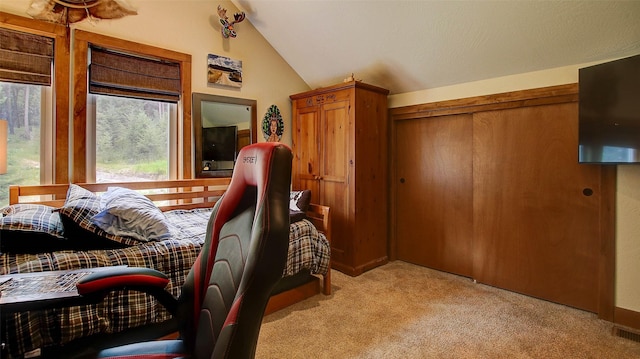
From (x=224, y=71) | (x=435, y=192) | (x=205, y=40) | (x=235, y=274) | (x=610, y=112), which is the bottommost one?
(x=235, y=274)

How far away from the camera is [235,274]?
953 mm

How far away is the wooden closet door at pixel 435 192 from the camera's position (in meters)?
3.12

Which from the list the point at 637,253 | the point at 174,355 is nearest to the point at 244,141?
the point at 174,355

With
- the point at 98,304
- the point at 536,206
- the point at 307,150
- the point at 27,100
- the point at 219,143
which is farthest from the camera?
the point at 307,150

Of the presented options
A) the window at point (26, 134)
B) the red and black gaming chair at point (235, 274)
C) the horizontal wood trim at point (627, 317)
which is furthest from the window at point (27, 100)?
the horizontal wood trim at point (627, 317)

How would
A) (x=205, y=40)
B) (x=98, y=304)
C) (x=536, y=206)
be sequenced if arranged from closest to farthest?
(x=98, y=304) → (x=536, y=206) → (x=205, y=40)

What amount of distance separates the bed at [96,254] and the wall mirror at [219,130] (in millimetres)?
847

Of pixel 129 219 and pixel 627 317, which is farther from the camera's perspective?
pixel 627 317

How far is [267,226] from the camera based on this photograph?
0.78 meters

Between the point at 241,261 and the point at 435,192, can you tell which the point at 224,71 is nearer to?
the point at 435,192

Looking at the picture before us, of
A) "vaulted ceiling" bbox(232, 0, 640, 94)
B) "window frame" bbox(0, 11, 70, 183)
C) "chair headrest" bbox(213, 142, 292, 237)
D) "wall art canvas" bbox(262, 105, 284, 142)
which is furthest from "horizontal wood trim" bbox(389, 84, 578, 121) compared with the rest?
"window frame" bbox(0, 11, 70, 183)

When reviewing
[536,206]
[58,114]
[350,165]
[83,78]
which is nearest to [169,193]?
[58,114]

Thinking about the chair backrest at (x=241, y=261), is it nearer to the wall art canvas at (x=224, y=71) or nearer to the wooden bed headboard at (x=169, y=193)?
the wooden bed headboard at (x=169, y=193)

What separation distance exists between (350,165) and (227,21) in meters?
1.97
